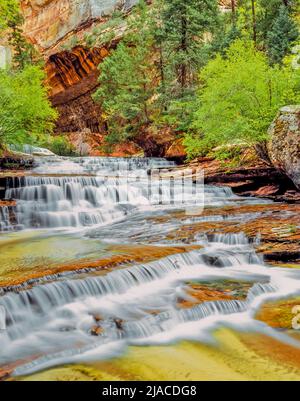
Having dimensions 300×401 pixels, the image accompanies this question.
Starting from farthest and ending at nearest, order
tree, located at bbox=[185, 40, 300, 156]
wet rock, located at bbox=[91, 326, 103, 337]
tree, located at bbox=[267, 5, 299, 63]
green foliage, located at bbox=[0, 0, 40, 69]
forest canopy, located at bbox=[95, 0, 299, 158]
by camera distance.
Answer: green foliage, located at bbox=[0, 0, 40, 69] → tree, located at bbox=[267, 5, 299, 63] → forest canopy, located at bbox=[95, 0, 299, 158] → tree, located at bbox=[185, 40, 300, 156] → wet rock, located at bbox=[91, 326, 103, 337]

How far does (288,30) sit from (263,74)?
12891mm

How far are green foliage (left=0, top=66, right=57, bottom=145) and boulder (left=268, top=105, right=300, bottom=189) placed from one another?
38.6ft

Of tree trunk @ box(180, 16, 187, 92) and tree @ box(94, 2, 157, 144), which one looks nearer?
tree trunk @ box(180, 16, 187, 92)

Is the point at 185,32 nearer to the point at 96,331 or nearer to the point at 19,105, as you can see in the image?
the point at 19,105

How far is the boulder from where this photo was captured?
43.7 feet

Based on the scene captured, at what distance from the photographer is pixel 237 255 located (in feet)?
26.4

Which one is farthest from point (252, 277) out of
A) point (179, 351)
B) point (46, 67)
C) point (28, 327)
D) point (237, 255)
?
point (46, 67)

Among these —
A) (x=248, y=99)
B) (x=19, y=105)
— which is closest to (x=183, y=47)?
(x=248, y=99)

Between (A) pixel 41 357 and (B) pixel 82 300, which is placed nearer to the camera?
(A) pixel 41 357

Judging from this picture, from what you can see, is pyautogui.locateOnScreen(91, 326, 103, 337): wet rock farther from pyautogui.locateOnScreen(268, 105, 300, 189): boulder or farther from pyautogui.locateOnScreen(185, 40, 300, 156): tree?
pyautogui.locateOnScreen(185, 40, 300, 156): tree

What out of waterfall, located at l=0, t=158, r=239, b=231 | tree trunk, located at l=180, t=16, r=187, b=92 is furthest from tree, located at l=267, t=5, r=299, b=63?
waterfall, located at l=0, t=158, r=239, b=231

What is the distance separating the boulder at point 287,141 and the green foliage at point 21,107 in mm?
11762

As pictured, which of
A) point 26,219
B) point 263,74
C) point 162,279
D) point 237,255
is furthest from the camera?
point 263,74

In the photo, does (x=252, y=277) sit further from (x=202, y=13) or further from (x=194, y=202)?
(x=202, y=13)
